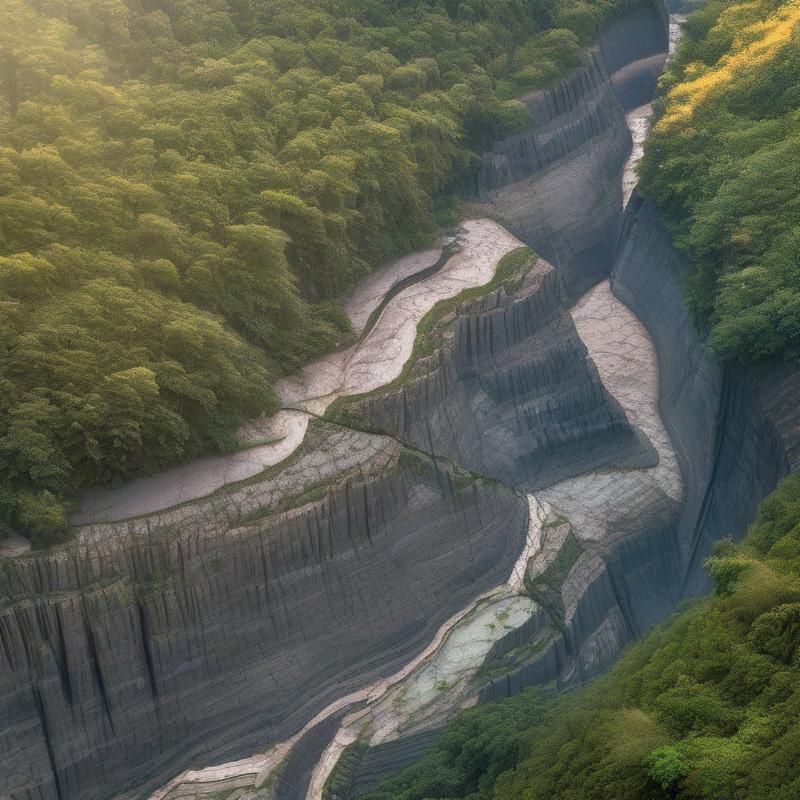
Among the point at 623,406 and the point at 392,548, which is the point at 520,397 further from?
the point at 392,548

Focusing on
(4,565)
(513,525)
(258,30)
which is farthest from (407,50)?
(4,565)

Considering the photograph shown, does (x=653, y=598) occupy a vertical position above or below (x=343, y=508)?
below

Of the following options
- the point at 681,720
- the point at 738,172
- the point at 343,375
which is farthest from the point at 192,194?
the point at 681,720

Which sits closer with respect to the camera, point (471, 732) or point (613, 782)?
point (613, 782)

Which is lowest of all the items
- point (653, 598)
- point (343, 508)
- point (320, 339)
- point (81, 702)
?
point (653, 598)

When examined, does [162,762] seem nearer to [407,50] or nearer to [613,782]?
[613,782]

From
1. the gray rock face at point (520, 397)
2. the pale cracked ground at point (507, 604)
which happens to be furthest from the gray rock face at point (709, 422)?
the gray rock face at point (520, 397)
